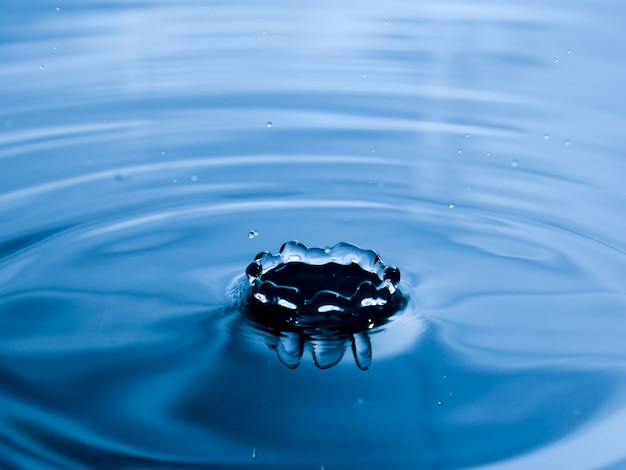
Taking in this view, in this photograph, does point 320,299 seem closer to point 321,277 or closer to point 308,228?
point 321,277

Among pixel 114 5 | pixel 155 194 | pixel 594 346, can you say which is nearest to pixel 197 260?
pixel 155 194

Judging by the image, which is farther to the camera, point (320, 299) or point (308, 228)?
point (308, 228)

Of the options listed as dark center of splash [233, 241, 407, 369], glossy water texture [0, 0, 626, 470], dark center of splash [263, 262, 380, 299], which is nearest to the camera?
glossy water texture [0, 0, 626, 470]

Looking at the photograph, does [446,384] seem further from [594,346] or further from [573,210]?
[573,210]

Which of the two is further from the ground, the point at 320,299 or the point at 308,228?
the point at 308,228

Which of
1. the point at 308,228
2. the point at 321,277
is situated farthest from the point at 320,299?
the point at 308,228
